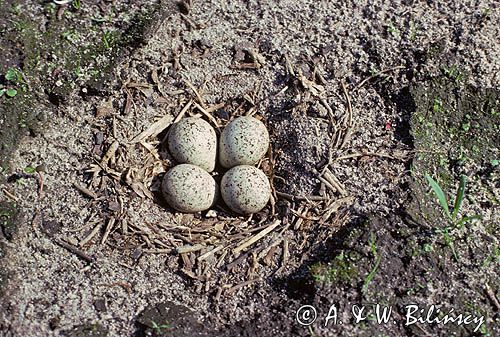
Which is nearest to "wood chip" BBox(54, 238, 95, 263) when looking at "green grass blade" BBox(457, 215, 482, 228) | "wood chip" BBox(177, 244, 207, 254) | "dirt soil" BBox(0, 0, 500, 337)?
"dirt soil" BBox(0, 0, 500, 337)

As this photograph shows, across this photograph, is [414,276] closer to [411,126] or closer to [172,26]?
[411,126]

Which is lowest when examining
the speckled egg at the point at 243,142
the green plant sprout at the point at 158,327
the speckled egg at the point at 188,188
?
the green plant sprout at the point at 158,327

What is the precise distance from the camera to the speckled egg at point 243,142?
3.44m

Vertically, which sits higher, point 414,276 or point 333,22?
point 333,22

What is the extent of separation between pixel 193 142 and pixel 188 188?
0.88 ft

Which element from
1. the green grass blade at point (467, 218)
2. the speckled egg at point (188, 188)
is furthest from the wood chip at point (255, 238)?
the green grass blade at point (467, 218)

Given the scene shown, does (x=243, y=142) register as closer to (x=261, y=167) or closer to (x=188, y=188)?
(x=261, y=167)

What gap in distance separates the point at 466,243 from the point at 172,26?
82.8 inches

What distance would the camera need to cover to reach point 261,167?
365cm

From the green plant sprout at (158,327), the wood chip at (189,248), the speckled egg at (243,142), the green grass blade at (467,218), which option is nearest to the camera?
the green plant sprout at (158,327)

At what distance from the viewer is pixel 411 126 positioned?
3457 mm

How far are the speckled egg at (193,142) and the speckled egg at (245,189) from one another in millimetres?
164

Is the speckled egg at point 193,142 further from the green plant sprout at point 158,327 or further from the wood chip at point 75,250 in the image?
the green plant sprout at point 158,327

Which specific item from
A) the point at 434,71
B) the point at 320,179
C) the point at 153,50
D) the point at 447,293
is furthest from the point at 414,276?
the point at 153,50
